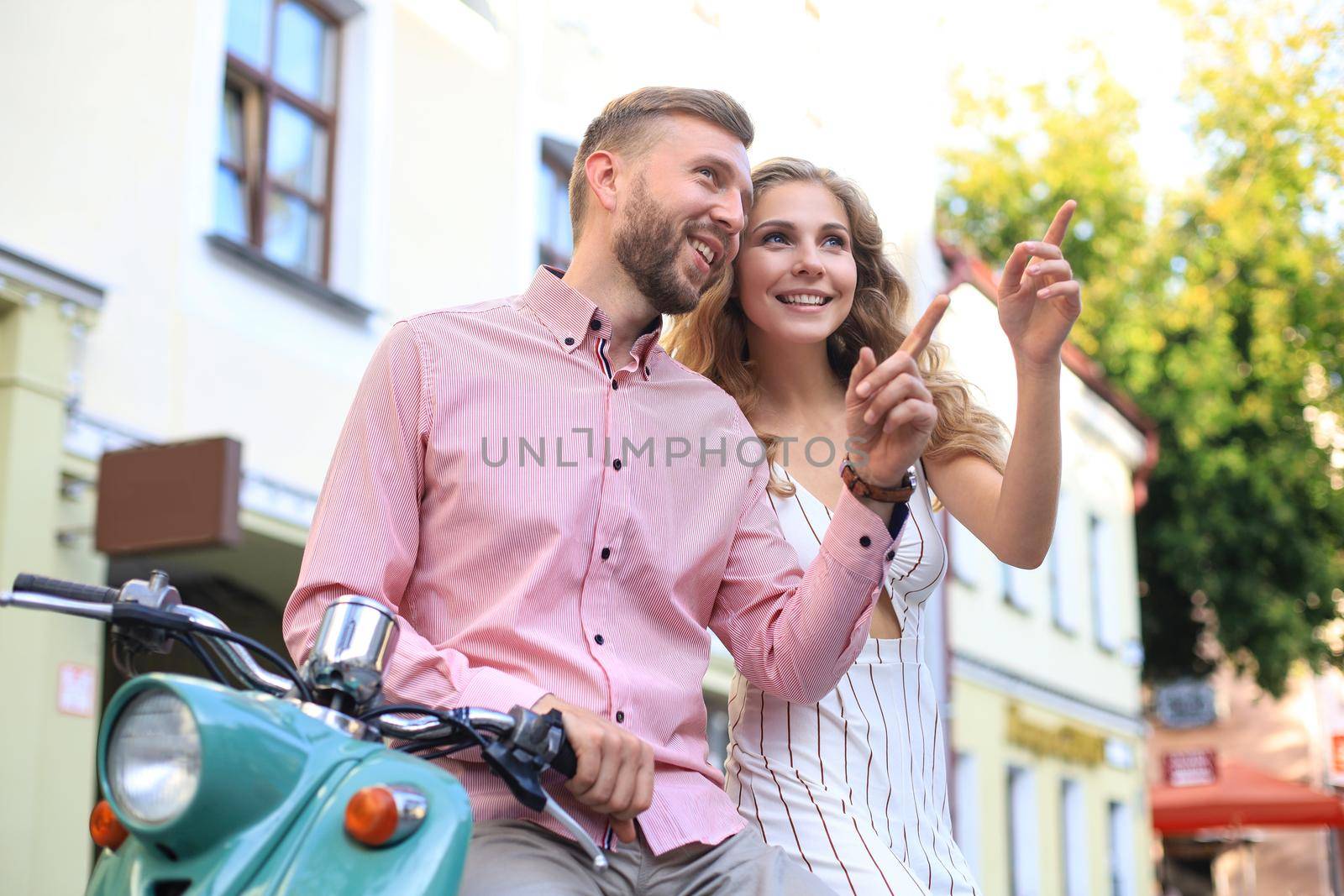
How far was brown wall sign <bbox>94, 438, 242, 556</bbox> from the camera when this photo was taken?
7.42 meters

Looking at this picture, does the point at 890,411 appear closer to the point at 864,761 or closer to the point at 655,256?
the point at 655,256

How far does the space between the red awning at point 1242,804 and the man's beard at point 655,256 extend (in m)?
19.6

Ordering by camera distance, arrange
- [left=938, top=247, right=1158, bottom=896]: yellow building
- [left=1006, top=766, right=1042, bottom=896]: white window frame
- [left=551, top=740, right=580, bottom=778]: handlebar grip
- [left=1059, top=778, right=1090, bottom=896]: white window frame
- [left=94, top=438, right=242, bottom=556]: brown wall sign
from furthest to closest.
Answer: [left=1059, top=778, right=1090, bottom=896]: white window frame, [left=1006, top=766, right=1042, bottom=896]: white window frame, [left=938, top=247, right=1158, bottom=896]: yellow building, [left=94, top=438, right=242, bottom=556]: brown wall sign, [left=551, top=740, right=580, bottom=778]: handlebar grip

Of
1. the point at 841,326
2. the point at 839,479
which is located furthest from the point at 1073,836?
the point at 839,479

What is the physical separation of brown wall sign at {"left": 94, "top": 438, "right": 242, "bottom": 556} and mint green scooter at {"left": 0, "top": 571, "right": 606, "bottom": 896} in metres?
5.69

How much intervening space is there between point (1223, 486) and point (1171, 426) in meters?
1.12

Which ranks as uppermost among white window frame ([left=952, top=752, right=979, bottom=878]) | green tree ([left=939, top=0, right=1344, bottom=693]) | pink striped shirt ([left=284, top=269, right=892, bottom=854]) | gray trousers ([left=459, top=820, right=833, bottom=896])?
green tree ([left=939, top=0, right=1344, bottom=693])

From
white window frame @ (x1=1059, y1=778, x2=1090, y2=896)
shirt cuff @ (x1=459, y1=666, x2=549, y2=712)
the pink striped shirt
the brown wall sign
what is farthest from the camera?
white window frame @ (x1=1059, y1=778, x2=1090, y2=896)

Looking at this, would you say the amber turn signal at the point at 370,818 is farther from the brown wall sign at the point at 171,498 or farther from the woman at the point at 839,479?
the brown wall sign at the point at 171,498

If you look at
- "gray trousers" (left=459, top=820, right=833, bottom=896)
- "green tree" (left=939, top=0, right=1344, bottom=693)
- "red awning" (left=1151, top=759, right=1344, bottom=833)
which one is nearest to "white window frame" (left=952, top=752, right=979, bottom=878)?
"red awning" (left=1151, top=759, right=1344, bottom=833)

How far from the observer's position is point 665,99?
117 inches

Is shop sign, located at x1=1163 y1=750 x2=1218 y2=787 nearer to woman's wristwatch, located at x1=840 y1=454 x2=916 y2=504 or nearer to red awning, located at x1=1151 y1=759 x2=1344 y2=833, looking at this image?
red awning, located at x1=1151 y1=759 x2=1344 y2=833

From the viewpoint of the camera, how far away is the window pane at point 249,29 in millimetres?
9039

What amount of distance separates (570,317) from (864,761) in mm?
948
